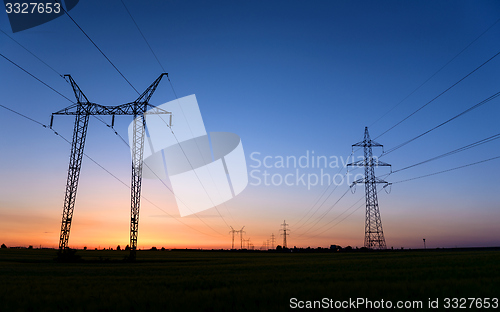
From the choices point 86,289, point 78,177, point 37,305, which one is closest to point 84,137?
point 78,177

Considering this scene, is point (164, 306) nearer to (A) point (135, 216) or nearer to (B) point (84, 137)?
(A) point (135, 216)

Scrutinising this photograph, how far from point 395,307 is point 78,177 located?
A: 197ft

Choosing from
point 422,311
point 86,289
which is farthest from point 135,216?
point 422,311

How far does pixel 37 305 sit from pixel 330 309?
14.4m

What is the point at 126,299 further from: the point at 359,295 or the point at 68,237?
the point at 68,237

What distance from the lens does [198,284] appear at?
81.5 feet

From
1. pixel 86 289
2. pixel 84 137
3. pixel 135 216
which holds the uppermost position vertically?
pixel 84 137

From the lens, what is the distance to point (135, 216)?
206ft

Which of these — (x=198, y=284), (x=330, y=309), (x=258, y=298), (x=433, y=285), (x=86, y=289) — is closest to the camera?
(x=330, y=309)

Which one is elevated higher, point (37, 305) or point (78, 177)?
point (78, 177)

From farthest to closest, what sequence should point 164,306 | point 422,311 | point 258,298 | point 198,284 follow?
point 198,284 < point 258,298 < point 164,306 < point 422,311

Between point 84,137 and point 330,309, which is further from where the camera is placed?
point 84,137

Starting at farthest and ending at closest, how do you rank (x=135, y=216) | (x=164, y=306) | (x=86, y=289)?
(x=135, y=216)
(x=86, y=289)
(x=164, y=306)

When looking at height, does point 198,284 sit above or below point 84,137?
below
